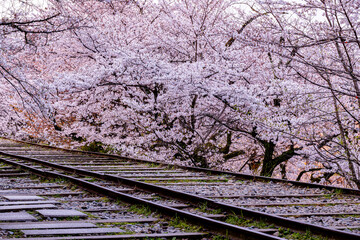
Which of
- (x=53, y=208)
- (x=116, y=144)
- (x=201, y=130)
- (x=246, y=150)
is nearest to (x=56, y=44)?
(x=116, y=144)

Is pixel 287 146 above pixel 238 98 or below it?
below

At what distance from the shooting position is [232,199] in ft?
24.8

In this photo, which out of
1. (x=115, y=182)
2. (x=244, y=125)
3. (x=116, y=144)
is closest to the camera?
(x=115, y=182)

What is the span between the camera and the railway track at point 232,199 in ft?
16.8

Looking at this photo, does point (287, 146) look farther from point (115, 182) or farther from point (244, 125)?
point (115, 182)

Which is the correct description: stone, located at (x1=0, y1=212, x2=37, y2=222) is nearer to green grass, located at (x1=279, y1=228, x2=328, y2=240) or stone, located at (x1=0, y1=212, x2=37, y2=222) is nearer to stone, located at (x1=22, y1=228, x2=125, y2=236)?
stone, located at (x1=22, y1=228, x2=125, y2=236)

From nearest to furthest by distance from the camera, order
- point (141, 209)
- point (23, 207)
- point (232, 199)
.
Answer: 1. point (23, 207)
2. point (141, 209)
3. point (232, 199)

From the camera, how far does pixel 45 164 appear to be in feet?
39.3

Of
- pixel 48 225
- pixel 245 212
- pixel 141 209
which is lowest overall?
pixel 48 225

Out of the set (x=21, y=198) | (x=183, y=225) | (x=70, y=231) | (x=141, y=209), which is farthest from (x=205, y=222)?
(x=21, y=198)

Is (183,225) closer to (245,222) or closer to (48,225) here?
(245,222)

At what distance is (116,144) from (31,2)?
1058cm

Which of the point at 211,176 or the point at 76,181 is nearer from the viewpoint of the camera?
the point at 76,181

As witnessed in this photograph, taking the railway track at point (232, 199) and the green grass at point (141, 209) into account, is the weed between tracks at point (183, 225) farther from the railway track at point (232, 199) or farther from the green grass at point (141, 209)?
the green grass at point (141, 209)
